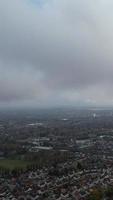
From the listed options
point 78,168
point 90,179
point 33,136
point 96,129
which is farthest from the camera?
point 96,129

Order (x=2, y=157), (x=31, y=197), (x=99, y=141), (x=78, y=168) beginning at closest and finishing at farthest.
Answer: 1. (x=31, y=197)
2. (x=78, y=168)
3. (x=2, y=157)
4. (x=99, y=141)

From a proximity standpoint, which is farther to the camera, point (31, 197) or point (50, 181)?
point (50, 181)

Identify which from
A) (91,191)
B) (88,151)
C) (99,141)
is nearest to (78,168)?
(91,191)

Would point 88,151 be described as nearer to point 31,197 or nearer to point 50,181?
point 50,181

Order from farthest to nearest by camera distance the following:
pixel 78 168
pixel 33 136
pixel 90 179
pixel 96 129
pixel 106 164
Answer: pixel 96 129 → pixel 33 136 → pixel 106 164 → pixel 78 168 → pixel 90 179

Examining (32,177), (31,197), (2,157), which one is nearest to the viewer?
(31,197)

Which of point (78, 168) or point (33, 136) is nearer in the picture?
point (78, 168)

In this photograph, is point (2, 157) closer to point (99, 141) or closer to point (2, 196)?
point (99, 141)

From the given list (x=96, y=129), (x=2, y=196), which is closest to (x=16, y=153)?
(x=2, y=196)

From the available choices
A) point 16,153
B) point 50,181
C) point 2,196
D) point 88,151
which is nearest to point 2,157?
point 16,153
